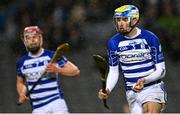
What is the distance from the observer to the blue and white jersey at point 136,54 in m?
10.2

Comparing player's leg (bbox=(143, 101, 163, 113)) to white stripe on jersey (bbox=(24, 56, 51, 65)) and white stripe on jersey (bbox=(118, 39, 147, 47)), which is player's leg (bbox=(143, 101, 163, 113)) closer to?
white stripe on jersey (bbox=(118, 39, 147, 47))

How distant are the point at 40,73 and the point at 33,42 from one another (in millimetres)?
404

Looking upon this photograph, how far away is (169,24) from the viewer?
52.3 feet

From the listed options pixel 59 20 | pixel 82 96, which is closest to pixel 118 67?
Result: pixel 82 96

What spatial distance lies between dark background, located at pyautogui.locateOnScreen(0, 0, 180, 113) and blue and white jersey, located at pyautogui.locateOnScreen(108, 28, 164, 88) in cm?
502

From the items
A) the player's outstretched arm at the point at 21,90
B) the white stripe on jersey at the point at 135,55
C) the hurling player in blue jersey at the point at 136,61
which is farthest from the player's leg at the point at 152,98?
the player's outstretched arm at the point at 21,90

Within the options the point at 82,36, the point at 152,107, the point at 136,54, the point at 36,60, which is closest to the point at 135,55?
the point at 136,54

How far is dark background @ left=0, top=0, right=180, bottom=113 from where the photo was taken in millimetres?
15672

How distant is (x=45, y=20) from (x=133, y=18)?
6.96m

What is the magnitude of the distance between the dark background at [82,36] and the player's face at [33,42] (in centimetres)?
412

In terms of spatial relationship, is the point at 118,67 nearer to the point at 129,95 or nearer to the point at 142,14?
the point at 129,95

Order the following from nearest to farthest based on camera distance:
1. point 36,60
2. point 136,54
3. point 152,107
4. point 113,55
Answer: point 152,107, point 136,54, point 113,55, point 36,60

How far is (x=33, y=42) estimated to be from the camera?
1150cm

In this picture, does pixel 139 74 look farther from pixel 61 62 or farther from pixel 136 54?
pixel 61 62
